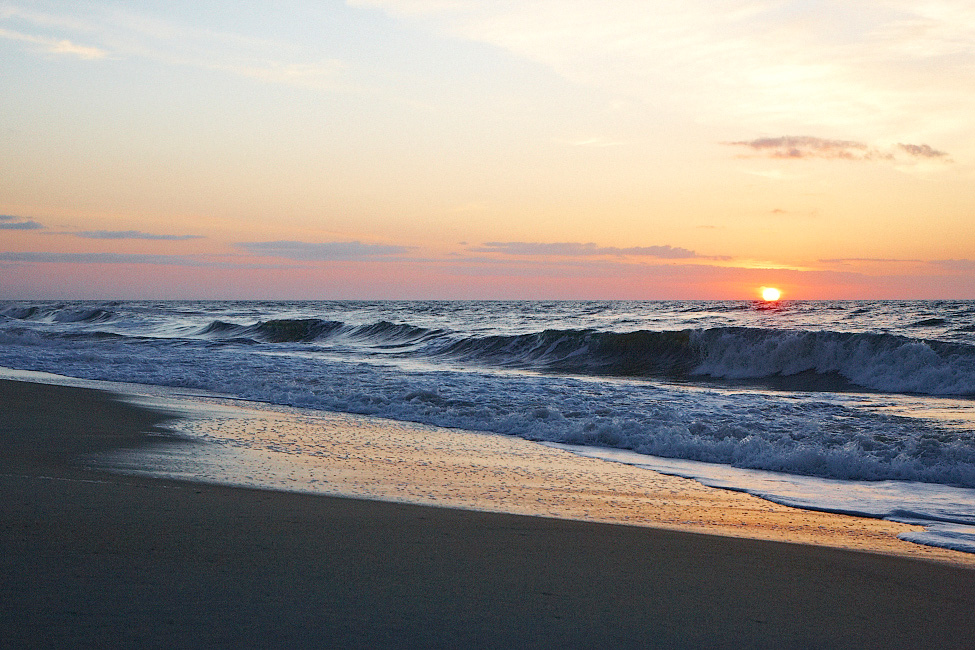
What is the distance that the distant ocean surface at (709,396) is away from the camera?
673 centimetres

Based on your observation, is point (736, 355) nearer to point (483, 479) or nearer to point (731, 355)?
point (731, 355)

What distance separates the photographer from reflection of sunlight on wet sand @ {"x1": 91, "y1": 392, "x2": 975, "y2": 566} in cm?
466

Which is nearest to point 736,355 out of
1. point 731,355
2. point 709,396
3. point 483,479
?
point 731,355

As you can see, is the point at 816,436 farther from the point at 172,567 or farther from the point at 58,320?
the point at 58,320

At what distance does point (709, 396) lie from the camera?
11.9 m

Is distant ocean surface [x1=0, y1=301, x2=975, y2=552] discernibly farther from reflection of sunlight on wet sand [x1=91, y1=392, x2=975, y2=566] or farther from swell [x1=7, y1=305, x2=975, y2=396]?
reflection of sunlight on wet sand [x1=91, y1=392, x2=975, y2=566]

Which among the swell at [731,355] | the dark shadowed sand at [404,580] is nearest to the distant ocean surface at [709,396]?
the swell at [731,355]

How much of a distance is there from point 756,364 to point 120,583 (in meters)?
18.8

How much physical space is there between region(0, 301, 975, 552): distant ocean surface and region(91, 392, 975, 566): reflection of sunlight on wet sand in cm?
45

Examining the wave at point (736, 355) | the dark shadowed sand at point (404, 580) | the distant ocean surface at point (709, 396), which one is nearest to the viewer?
the dark shadowed sand at point (404, 580)

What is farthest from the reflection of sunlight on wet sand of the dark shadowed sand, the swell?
the swell

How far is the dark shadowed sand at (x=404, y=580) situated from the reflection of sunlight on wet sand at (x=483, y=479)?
14.6 inches

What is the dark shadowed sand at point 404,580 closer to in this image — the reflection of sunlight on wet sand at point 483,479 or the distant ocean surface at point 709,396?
the reflection of sunlight on wet sand at point 483,479

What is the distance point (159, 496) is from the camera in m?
4.30
